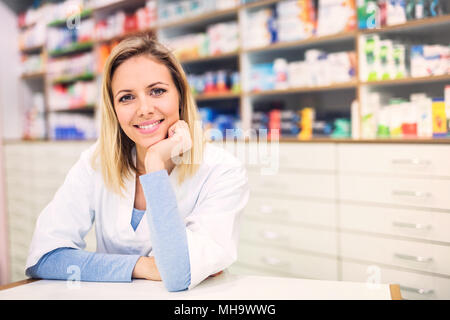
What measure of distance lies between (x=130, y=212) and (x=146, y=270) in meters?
0.25

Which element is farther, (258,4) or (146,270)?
(258,4)

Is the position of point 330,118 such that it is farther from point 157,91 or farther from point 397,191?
point 157,91

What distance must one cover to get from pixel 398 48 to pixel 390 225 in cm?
101

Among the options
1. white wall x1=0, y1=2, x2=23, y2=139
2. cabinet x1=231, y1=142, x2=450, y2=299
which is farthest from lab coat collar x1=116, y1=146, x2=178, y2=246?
white wall x1=0, y1=2, x2=23, y2=139

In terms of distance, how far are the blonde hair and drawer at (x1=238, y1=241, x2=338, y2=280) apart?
1.57 metres

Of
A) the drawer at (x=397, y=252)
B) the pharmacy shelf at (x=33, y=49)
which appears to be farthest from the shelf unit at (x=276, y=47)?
the pharmacy shelf at (x=33, y=49)

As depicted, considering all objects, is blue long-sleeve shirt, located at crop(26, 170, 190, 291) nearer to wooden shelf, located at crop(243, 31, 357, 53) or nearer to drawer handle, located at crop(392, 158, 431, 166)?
drawer handle, located at crop(392, 158, 431, 166)

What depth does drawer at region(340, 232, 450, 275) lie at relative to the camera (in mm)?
2223

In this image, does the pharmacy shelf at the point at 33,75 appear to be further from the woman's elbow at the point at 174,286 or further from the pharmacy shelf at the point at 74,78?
the woman's elbow at the point at 174,286

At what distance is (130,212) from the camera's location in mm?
1371

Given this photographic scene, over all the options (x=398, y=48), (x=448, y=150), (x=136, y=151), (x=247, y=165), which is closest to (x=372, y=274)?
(x=448, y=150)

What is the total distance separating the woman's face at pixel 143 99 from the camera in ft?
4.45

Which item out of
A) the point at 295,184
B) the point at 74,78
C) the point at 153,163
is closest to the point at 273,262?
the point at 295,184

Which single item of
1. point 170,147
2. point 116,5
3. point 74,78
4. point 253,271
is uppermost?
point 116,5
